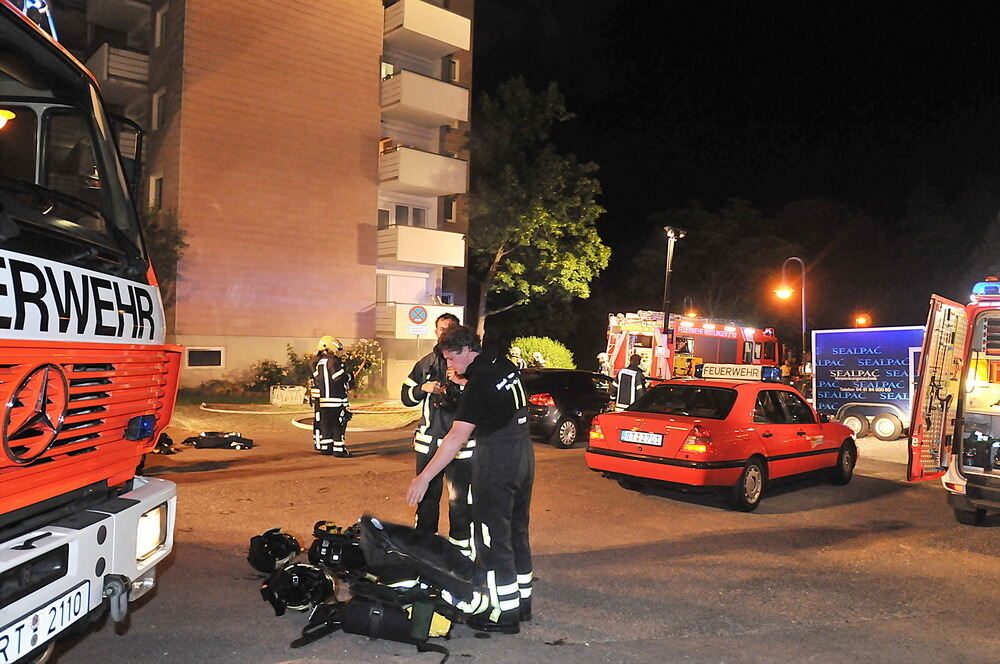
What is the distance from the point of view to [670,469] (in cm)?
833

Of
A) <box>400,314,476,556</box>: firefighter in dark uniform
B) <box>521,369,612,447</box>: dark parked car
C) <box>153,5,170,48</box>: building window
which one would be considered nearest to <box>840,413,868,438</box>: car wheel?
<box>521,369,612,447</box>: dark parked car

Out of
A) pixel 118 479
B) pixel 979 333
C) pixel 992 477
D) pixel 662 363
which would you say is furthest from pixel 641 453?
pixel 662 363

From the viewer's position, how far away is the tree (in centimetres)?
2838

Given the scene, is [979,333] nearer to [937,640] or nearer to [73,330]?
[937,640]

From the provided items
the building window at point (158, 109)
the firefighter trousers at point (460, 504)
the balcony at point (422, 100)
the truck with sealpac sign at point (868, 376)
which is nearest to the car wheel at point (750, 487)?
the firefighter trousers at point (460, 504)

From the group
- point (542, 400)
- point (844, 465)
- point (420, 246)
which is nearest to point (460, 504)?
point (844, 465)

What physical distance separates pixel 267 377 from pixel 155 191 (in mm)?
6856

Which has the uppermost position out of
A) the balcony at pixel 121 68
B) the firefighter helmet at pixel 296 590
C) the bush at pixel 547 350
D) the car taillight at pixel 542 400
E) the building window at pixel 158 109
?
the balcony at pixel 121 68

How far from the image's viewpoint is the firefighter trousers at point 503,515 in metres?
4.68

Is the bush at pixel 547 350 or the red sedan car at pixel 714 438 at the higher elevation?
the bush at pixel 547 350

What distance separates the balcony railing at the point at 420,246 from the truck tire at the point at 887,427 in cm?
1595

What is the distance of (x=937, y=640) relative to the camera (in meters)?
4.79

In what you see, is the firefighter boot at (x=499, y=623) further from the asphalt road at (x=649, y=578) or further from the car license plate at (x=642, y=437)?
the car license plate at (x=642, y=437)

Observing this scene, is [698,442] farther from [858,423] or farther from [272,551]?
[858,423]
